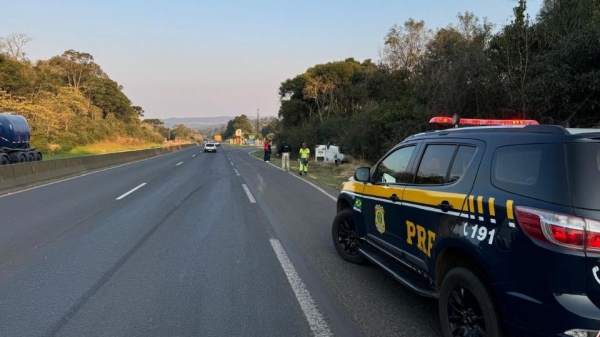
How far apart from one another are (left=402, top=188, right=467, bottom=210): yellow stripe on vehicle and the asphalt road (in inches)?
45.3

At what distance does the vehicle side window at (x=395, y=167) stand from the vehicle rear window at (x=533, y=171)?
1.45 m

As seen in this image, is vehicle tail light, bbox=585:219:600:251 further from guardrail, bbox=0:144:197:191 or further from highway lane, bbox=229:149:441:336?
guardrail, bbox=0:144:197:191

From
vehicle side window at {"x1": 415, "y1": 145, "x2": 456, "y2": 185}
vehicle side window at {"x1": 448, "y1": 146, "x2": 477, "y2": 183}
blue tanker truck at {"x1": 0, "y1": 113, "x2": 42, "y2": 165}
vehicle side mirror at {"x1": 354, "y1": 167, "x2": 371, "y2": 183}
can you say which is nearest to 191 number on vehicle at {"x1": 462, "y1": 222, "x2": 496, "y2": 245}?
vehicle side window at {"x1": 448, "y1": 146, "x2": 477, "y2": 183}

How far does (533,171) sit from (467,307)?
114 cm

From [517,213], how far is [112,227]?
7.64 metres

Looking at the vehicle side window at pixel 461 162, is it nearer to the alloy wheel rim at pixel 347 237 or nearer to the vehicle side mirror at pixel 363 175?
the vehicle side mirror at pixel 363 175

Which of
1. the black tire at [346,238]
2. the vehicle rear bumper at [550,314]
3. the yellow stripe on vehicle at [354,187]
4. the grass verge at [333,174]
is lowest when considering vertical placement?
the grass verge at [333,174]

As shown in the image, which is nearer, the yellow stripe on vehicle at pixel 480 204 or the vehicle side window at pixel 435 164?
the yellow stripe on vehicle at pixel 480 204

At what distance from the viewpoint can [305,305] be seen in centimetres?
459

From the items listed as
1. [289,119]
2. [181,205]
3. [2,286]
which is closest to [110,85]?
[289,119]

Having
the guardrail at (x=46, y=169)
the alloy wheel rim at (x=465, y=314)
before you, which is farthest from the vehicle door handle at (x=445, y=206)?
the guardrail at (x=46, y=169)

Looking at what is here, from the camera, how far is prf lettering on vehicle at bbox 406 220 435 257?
12.6 ft

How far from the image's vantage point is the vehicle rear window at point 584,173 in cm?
267

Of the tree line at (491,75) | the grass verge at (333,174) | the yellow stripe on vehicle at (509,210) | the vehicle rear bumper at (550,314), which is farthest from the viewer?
the grass verge at (333,174)
